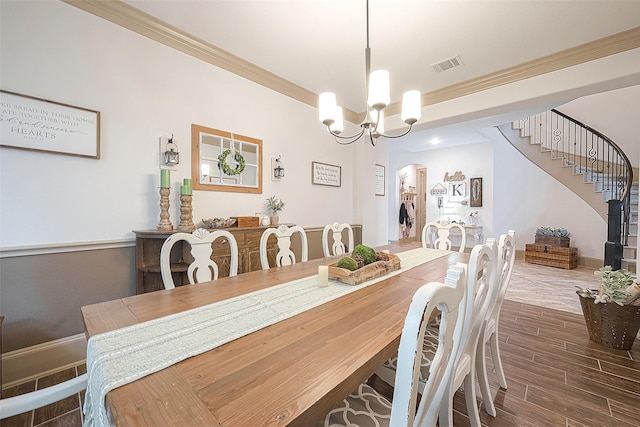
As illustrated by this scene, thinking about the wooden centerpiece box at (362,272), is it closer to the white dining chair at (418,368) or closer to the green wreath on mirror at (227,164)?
the white dining chair at (418,368)

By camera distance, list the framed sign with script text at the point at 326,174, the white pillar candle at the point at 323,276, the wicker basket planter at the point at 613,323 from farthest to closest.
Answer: the framed sign with script text at the point at 326,174
the wicker basket planter at the point at 613,323
the white pillar candle at the point at 323,276

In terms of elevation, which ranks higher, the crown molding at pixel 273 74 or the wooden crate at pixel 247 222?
the crown molding at pixel 273 74

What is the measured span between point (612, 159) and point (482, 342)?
230 inches

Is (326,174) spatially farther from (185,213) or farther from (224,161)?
(185,213)

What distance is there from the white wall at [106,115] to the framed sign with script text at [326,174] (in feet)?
3.39

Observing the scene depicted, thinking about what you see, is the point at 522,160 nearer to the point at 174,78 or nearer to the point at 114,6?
the point at 174,78

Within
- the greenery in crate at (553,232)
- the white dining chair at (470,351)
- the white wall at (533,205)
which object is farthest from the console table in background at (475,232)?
the white dining chair at (470,351)

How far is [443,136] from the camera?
19.9ft

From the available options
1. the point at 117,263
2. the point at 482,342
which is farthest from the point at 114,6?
the point at 482,342

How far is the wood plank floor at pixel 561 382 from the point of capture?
1499 mm

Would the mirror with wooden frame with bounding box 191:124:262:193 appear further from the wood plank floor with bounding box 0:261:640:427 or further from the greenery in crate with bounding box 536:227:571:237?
the greenery in crate with bounding box 536:227:571:237

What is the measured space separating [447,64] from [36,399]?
12.4 feet

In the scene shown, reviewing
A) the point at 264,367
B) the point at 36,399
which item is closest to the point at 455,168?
the point at 264,367

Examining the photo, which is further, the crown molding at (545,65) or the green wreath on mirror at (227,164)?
the green wreath on mirror at (227,164)
